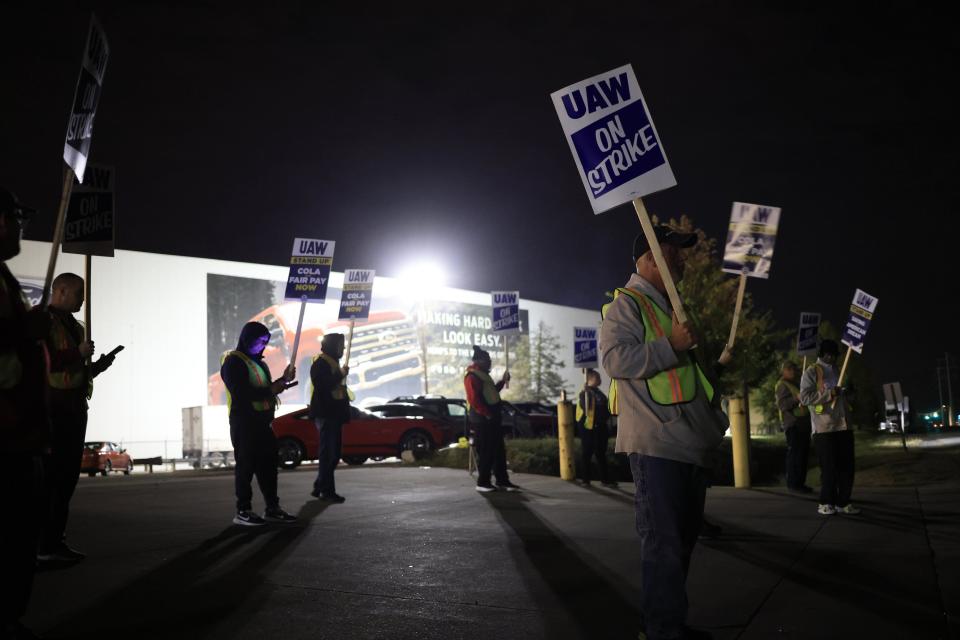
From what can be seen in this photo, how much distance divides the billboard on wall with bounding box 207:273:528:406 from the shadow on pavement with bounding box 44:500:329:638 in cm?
3432

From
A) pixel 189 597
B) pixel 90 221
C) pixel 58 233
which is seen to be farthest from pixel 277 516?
pixel 58 233

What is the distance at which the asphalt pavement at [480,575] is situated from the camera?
4.29m

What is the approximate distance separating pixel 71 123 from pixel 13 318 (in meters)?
2.03

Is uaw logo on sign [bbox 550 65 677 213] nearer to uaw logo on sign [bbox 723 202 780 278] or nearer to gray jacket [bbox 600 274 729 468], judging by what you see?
gray jacket [bbox 600 274 729 468]

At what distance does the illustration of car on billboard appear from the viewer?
47438 millimetres

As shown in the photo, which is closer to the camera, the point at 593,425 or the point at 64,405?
the point at 64,405

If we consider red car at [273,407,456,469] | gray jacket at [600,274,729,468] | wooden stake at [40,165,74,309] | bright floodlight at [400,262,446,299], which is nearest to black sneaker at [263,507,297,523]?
wooden stake at [40,165,74,309]

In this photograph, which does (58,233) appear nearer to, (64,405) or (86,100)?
(86,100)

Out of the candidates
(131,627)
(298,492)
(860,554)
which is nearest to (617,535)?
(860,554)

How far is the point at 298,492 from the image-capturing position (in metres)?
11.7

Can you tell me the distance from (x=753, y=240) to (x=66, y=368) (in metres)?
5.88

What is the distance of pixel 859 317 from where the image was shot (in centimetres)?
1573

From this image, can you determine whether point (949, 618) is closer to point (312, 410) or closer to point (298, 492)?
point (312, 410)

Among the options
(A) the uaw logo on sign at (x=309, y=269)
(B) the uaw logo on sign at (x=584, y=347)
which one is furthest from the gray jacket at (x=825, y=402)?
(B) the uaw logo on sign at (x=584, y=347)
